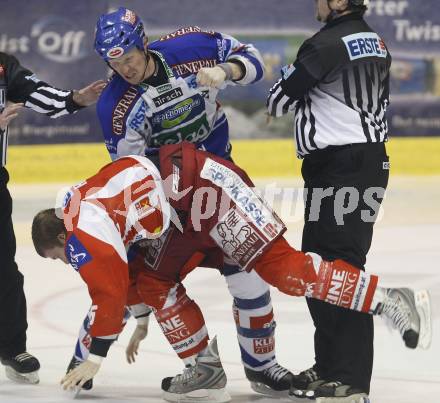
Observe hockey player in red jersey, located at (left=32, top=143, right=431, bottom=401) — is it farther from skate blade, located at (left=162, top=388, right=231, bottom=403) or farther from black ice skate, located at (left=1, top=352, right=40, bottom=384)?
black ice skate, located at (left=1, top=352, right=40, bottom=384)

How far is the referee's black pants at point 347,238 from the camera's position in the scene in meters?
3.63

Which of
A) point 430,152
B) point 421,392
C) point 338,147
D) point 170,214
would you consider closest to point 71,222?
point 170,214

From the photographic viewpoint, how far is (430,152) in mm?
8617

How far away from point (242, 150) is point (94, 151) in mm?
1147

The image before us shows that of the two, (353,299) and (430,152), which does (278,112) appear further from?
(430,152)

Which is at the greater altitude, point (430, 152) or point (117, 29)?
point (117, 29)

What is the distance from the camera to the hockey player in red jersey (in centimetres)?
339

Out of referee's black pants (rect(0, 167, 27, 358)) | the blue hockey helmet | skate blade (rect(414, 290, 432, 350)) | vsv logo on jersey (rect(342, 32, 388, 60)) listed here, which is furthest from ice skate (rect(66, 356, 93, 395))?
vsv logo on jersey (rect(342, 32, 388, 60))

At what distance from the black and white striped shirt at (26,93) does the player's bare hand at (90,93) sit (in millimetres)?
39

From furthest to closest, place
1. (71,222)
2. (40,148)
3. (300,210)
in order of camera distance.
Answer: (40,148) < (300,210) < (71,222)

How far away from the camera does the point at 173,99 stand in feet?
12.9

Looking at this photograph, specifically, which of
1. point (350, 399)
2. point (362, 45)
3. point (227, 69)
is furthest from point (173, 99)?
point (350, 399)

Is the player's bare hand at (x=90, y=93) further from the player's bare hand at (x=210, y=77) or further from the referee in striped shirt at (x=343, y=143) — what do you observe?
the referee in striped shirt at (x=343, y=143)

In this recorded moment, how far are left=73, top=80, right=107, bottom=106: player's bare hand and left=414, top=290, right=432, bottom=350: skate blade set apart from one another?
1507 mm
